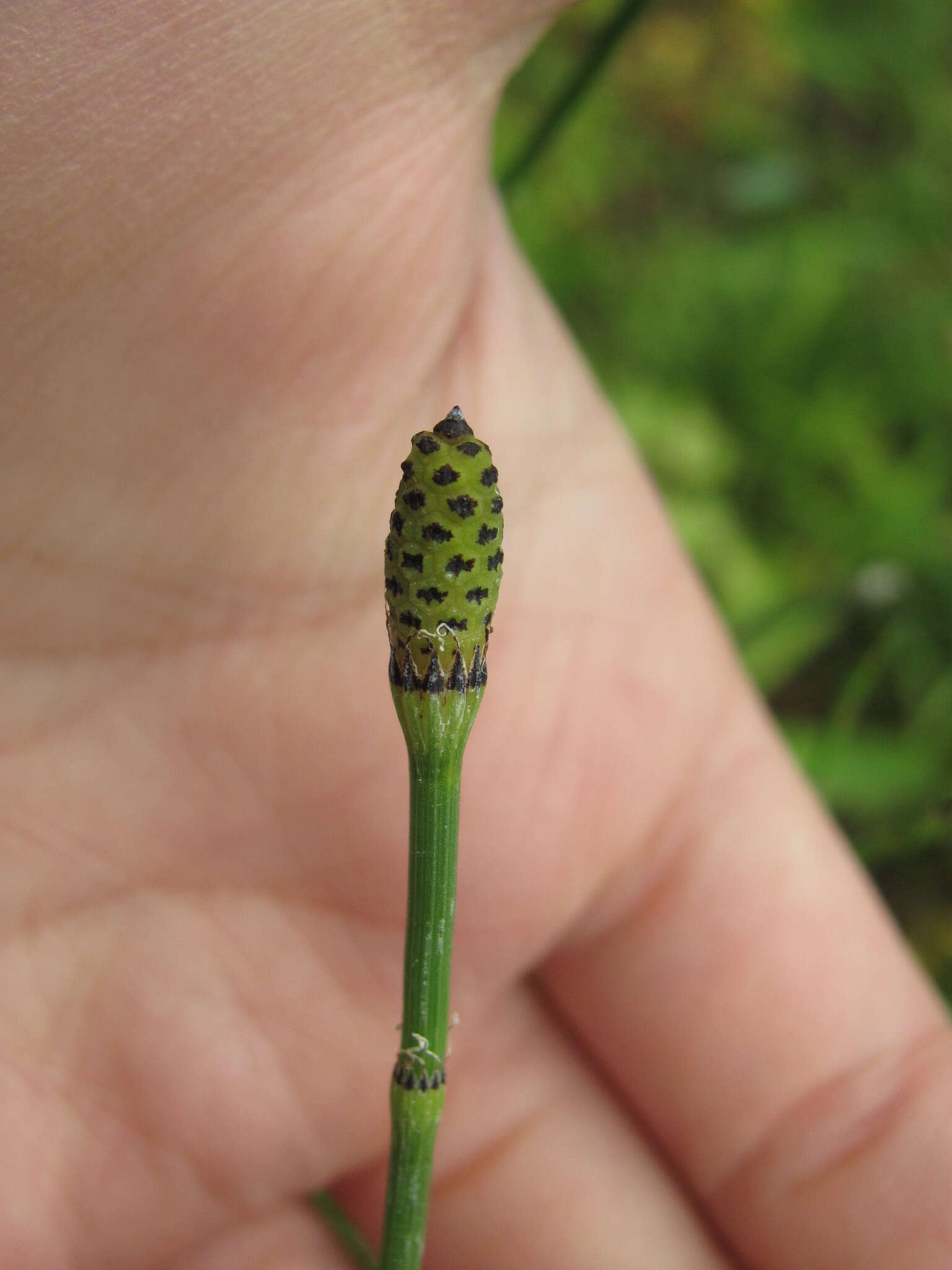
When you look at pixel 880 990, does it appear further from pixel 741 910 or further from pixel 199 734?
pixel 199 734

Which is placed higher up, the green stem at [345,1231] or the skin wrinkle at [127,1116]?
the skin wrinkle at [127,1116]

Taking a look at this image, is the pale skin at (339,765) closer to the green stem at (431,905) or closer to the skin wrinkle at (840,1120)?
the skin wrinkle at (840,1120)

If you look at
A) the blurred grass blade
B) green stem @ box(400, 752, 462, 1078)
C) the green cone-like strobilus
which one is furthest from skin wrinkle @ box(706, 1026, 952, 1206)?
the blurred grass blade

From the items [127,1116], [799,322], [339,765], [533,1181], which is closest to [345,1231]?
[533,1181]

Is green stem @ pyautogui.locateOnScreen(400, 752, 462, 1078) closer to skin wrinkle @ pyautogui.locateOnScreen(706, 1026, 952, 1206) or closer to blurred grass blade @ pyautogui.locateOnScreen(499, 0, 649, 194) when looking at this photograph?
skin wrinkle @ pyautogui.locateOnScreen(706, 1026, 952, 1206)

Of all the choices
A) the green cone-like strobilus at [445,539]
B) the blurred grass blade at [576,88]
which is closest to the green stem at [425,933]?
the green cone-like strobilus at [445,539]
